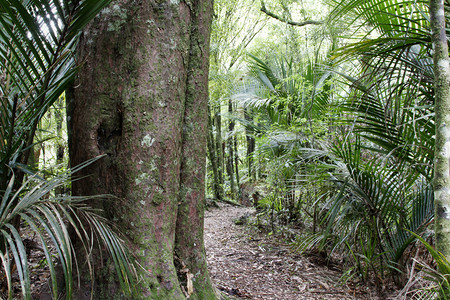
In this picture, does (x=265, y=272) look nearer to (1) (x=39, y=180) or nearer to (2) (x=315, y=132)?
(2) (x=315, y=132)

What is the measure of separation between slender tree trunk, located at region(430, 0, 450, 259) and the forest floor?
1.47 m

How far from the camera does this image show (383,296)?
265cm

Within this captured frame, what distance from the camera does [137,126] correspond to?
1642mm

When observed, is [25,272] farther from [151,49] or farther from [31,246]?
[31,246]

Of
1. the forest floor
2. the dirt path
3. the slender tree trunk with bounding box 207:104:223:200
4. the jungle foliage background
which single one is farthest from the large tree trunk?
the slender tree trunk with bounding box 207:104:223:200

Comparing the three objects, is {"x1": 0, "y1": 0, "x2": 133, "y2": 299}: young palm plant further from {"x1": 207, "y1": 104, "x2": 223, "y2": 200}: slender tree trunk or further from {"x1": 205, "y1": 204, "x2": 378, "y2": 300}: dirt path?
{"x1": 207, "y1": 104, "x2": 223, "y2": 200}: slender tree trunk

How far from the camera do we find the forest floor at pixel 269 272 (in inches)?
113

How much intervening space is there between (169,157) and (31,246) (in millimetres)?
1382

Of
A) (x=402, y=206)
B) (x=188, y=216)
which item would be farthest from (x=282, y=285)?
(x=188, y=216)

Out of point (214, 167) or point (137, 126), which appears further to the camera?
point (214, 167)

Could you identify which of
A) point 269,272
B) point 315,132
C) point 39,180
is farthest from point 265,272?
point 39,180

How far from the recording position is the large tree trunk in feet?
5.31

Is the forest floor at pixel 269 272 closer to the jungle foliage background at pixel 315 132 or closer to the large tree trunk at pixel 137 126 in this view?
the jungle foliage background at pixel 315 132

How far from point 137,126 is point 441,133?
160 centimetres
